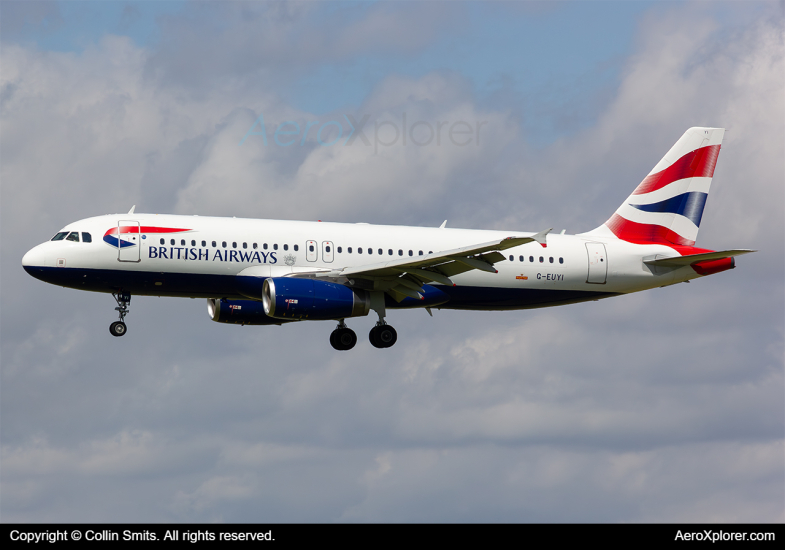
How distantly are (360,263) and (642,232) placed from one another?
15.1 meters

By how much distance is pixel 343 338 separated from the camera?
50625mm

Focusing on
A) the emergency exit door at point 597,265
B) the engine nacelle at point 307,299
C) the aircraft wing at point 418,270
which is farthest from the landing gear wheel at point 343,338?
the emergency exit door at point 597,265

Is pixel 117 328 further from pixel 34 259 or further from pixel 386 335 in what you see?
pixel 386 335

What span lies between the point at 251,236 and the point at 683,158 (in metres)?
23.4

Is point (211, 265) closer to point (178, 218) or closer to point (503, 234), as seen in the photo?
point (178, 218)

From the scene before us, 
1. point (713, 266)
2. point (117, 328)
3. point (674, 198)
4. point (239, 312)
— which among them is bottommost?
point (117, 328)

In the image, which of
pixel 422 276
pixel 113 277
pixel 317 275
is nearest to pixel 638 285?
pixel 422 276

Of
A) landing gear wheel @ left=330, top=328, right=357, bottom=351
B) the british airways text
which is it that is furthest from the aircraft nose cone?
landing gear wheel @ left=330, top=328, right=357, bottom=351

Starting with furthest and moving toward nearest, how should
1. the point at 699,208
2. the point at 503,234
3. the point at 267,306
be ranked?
the point at 699,208 < the point at 503,234 < the point at 267,306

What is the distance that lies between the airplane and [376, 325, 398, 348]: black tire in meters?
0.04

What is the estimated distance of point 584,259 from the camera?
51.8 metres

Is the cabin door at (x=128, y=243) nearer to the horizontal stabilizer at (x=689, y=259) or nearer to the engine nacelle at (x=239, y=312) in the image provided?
the engine nacelle at (x=239, y=312)

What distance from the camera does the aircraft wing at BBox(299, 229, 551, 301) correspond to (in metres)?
44.4

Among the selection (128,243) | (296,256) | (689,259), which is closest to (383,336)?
(296,256)
